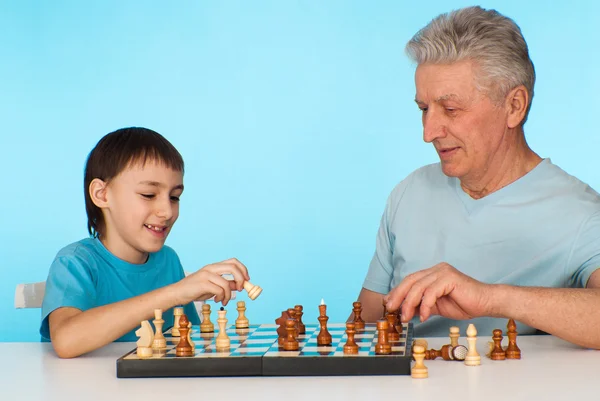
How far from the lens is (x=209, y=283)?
1.94 meters

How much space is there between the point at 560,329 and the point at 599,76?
3422 mm

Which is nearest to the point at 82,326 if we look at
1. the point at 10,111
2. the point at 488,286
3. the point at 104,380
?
the point at 104,380

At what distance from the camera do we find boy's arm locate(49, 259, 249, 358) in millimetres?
1902

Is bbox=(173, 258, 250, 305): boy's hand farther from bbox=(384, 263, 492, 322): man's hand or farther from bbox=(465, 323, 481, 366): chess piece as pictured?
bbox=(465, 323, 481, 366): chess piece

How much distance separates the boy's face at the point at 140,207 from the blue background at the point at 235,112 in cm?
257

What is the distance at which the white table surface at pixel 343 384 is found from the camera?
1.49 meters

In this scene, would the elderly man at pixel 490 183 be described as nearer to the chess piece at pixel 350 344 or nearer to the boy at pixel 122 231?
the chess piece at pixel 350 344

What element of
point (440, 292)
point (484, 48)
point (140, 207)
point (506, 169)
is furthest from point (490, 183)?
point (140, 207)

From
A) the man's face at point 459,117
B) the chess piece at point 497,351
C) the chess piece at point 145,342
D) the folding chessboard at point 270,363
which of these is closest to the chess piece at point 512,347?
the chess piece at point 497,351

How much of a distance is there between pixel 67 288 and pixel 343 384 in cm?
87

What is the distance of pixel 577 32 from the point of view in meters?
4.91

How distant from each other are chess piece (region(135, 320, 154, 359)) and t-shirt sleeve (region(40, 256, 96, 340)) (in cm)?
43

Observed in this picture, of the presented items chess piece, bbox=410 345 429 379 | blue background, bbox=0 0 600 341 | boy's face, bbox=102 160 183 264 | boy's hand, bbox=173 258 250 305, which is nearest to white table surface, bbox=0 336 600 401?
chess piece, bbox=410 345 429 379

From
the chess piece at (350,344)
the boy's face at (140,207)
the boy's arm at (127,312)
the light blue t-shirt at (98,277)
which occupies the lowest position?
the chess piece at (350,344)
